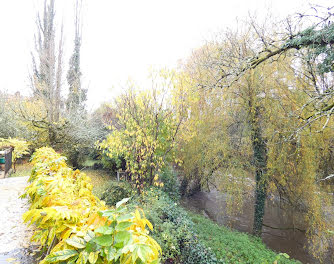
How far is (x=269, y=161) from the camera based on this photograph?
7066 millimetres

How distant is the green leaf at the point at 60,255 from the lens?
111cm

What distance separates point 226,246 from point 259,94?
16.6ft

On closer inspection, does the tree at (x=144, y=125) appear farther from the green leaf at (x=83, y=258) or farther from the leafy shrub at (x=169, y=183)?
the green leaf at (x=83, y=258)

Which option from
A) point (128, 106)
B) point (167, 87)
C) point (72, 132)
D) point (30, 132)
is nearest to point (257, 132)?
point (167, 87)

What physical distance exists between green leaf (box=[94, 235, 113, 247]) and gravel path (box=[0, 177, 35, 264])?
5.22ft

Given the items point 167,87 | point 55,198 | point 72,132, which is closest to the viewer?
point 55,198

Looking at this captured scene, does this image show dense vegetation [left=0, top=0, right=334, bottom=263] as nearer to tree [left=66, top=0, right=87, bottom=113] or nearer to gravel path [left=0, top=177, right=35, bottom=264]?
gravel path [left=0, top=177, right=35, bottom=264]

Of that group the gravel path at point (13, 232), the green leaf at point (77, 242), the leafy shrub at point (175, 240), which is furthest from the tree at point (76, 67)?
the green leaf at point (77, 242)

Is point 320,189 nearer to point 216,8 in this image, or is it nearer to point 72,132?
point 216,8

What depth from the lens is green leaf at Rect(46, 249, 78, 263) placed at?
43.8 inches

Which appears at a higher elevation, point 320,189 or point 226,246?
point 320,189

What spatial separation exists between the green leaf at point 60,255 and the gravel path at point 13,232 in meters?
1.41

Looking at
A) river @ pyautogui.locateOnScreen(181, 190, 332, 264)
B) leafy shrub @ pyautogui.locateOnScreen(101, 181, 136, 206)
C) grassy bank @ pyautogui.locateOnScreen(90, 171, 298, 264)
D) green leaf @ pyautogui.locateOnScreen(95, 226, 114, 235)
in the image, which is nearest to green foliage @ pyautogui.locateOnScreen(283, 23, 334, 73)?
grassy bank @ pyautogui.locateOnScreen(90, 171, 298, 264)

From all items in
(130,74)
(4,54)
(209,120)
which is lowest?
(209,120)
